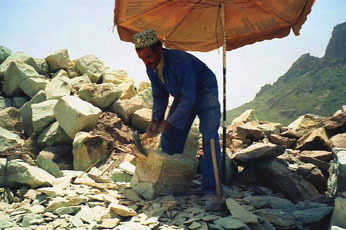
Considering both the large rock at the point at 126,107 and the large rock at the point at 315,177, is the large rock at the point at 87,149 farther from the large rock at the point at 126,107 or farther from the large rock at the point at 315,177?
the large rock at the point at 315,177

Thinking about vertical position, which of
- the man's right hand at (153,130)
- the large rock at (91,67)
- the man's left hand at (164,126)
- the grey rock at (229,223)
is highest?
the large rock at (91,67)

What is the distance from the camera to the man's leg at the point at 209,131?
153 inches

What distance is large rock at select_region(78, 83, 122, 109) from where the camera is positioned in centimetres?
706

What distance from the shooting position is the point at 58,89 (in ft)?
25.3

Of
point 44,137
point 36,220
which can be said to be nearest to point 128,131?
point 44,137

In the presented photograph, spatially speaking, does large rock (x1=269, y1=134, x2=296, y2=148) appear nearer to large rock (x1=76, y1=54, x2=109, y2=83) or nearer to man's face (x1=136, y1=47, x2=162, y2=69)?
man's face (x1=136, y1=47, x2=162, y2=69)

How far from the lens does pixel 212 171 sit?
3.87 metres

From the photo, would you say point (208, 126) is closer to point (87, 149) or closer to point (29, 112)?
point (87, 149)

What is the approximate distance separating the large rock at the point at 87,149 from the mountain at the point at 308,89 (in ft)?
163

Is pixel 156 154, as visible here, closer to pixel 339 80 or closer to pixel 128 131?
pixel 128 131

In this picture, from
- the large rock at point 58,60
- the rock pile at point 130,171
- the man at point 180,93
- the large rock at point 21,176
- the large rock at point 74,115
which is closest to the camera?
the rock pile at point 130,171

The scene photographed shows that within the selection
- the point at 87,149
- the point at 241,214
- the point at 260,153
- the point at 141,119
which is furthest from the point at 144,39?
the point at 141,119

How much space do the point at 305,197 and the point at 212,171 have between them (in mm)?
1435

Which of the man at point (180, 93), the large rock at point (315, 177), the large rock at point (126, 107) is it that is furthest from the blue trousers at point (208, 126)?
the large rock at point (126, 107)
